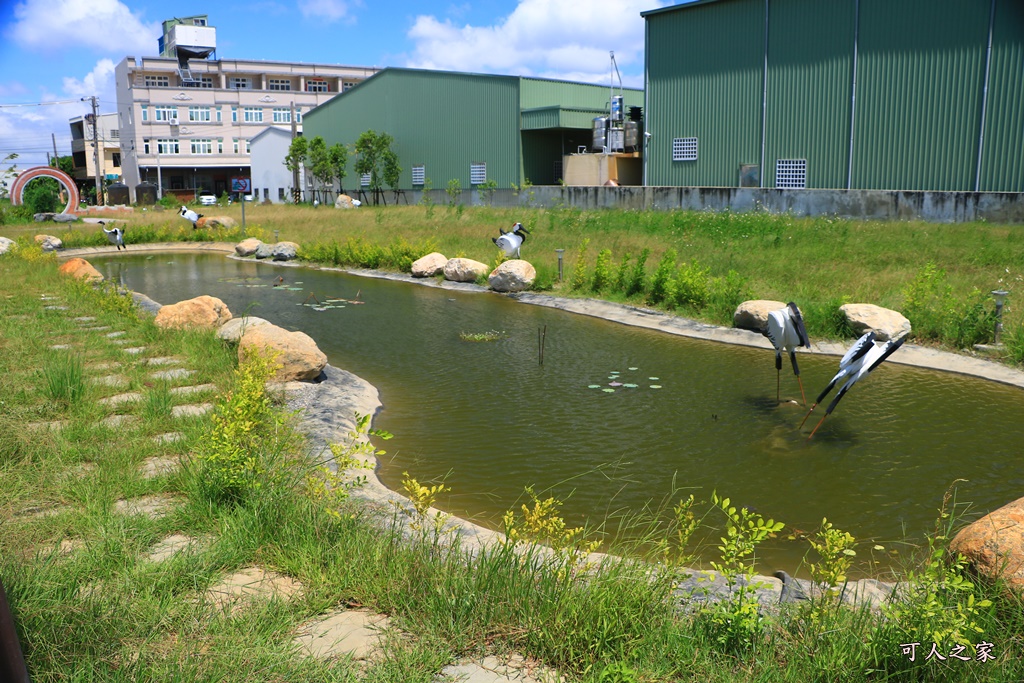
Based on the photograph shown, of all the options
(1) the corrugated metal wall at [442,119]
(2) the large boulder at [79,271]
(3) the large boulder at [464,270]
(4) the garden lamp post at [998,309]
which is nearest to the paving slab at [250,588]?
(4) the garden lamp post at [998,309]

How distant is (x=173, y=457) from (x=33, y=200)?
38727 mm

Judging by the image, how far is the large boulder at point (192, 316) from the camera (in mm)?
11141

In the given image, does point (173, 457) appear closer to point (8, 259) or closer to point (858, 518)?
point (858, 518)

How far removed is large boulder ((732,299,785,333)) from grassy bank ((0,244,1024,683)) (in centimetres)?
738

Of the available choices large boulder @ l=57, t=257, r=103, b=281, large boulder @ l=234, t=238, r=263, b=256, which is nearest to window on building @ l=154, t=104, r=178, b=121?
large boulder @ l=234, t=238, r=263, b=256

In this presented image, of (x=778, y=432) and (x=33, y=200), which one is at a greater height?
(x=33, y=200)

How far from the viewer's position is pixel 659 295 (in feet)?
50.1

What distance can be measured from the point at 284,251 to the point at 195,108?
43936 mm

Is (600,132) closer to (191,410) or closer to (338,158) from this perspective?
(338,158)

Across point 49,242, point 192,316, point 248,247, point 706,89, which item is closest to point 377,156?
point 248,247

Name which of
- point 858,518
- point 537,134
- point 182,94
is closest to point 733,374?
point 858,518

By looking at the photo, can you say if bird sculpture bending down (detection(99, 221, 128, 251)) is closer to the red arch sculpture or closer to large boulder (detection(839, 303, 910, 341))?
the red arch sculpture

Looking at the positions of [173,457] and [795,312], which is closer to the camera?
[173,457]

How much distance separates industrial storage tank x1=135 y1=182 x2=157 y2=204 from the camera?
56.1 m
